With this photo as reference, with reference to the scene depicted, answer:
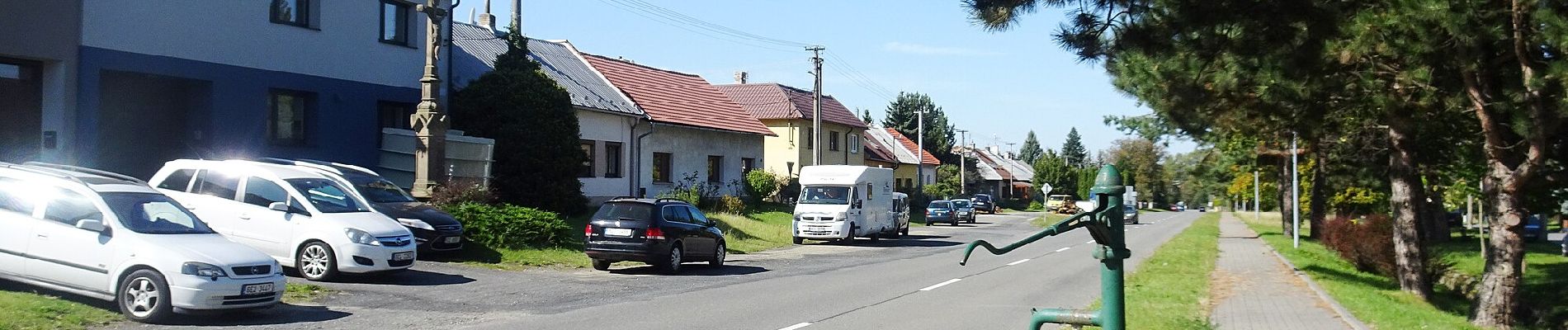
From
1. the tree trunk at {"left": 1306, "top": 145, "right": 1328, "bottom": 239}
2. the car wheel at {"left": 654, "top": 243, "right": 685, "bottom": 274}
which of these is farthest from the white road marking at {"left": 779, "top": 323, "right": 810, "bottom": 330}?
the tree trunk at {"left": 1306, "top": 145, "right": 1328, "bottom": 239}

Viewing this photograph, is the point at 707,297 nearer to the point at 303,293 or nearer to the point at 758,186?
the point at 303,293

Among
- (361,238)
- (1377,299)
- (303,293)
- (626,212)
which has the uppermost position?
(626,212)

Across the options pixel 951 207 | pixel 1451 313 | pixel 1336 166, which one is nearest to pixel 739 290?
pixel 1451 313

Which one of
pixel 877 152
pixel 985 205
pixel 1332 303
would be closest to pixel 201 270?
pixel 1332 303

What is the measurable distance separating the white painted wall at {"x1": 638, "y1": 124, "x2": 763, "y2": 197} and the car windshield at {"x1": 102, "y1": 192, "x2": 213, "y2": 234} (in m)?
25.8

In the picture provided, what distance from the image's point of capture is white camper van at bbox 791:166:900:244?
32188mm

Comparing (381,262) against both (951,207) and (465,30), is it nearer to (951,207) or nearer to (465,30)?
(465,30)

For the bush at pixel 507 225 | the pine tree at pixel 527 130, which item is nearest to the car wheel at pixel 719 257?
the bush at pixel 507 225

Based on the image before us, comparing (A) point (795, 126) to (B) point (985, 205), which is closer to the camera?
(A) point (795, 126)

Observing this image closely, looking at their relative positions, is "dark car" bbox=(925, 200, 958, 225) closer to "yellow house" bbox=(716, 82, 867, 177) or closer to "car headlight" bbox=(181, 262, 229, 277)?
"yellow house" bbox=(716, 82, 867, 177)

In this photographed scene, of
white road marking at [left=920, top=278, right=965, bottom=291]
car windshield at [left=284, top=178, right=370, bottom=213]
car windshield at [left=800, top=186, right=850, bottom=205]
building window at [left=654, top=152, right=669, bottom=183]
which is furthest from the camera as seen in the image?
building window at [left=654, top=152, right=669, bottom=183]

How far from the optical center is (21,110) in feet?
67.3

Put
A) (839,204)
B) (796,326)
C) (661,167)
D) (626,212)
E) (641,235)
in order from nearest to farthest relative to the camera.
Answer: (796,326) < (641,235) < (626,212) < (839,204) < (661,167)

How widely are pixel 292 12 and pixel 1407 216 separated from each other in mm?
21490
